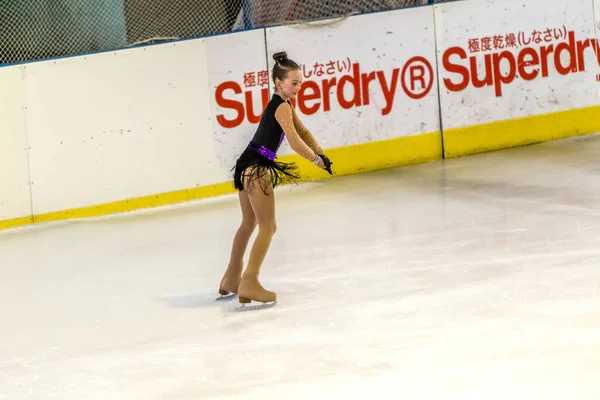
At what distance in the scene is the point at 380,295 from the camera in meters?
7.60

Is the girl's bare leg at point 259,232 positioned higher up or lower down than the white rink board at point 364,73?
lower down

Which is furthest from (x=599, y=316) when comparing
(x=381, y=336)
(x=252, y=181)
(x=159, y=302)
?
(x=159, y=302)

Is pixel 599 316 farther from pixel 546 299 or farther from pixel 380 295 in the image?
pixel 380 295

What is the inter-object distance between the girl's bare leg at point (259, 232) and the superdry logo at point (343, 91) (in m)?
4.19

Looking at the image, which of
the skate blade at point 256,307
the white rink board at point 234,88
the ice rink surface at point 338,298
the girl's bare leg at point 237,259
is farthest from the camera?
the white rink board at point 234,88

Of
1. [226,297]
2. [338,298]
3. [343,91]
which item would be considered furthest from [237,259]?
[343,91]

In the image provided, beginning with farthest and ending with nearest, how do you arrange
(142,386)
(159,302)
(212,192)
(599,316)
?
(212,192) → (159,302) → (599,316) → (142,386)

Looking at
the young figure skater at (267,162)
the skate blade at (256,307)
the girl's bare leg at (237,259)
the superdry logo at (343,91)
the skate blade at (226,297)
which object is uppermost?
the superdry logo at (343,91)

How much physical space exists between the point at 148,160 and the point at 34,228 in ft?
4.02

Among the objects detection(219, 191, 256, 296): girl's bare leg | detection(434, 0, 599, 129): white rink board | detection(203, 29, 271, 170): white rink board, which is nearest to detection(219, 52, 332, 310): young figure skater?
detection(219, 191, 256, 296): girl's bare leg

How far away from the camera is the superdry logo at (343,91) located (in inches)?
454

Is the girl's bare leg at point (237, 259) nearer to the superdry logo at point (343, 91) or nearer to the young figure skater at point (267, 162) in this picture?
the young figure skater at point (267, 162)

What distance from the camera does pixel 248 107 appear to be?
11602 millimetres

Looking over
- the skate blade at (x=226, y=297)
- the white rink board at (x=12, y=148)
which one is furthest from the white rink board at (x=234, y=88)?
the skate blade at (x=226, y=297)
